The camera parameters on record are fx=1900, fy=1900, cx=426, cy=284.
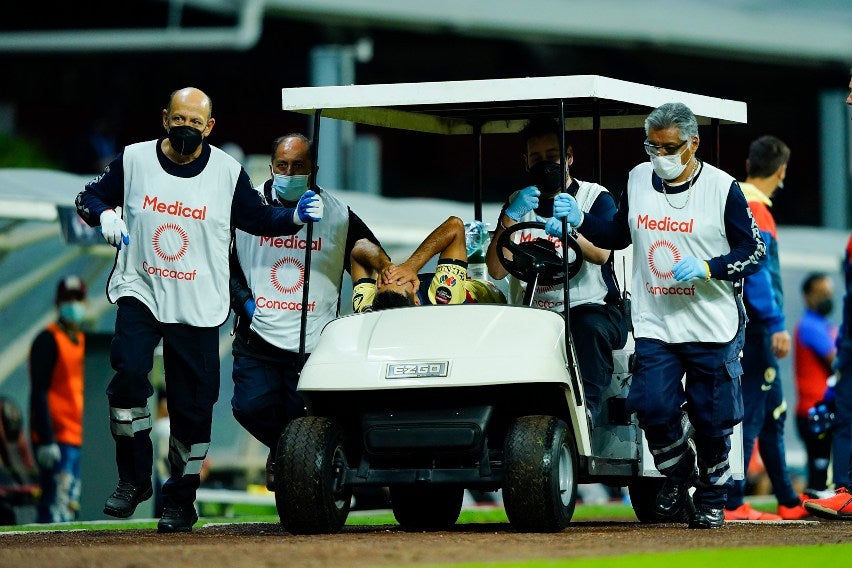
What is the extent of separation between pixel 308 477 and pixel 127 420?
1.04m

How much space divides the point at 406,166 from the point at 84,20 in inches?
223

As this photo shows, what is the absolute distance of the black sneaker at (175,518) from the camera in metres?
9.25

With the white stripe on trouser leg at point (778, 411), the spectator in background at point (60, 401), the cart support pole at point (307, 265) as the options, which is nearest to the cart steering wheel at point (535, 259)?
the cart support pole at point (307, 265)

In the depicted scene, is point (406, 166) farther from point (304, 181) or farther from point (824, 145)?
point (304, 181)

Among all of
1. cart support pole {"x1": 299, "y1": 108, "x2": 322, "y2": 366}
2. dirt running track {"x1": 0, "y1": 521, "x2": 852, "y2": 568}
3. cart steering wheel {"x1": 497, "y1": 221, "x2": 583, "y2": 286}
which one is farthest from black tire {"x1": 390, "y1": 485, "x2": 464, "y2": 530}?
cart steering wheel {"x1": 497, "y1": 221, "x2": 583, "y2": 286}

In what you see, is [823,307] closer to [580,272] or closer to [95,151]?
[580,272]

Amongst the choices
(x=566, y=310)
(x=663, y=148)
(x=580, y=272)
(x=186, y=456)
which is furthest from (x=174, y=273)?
(x=663, y=148)

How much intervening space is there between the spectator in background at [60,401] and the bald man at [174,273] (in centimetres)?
346

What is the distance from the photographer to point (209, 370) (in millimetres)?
9211

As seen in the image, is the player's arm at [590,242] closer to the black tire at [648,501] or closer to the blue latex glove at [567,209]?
the blue latex glove at [567,209]

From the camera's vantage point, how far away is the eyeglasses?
8.94m

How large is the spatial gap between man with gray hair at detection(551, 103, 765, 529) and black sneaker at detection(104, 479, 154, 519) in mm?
2383

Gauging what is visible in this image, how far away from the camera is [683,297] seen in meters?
9.04

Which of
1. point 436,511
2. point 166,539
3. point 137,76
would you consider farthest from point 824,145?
point 166,539
